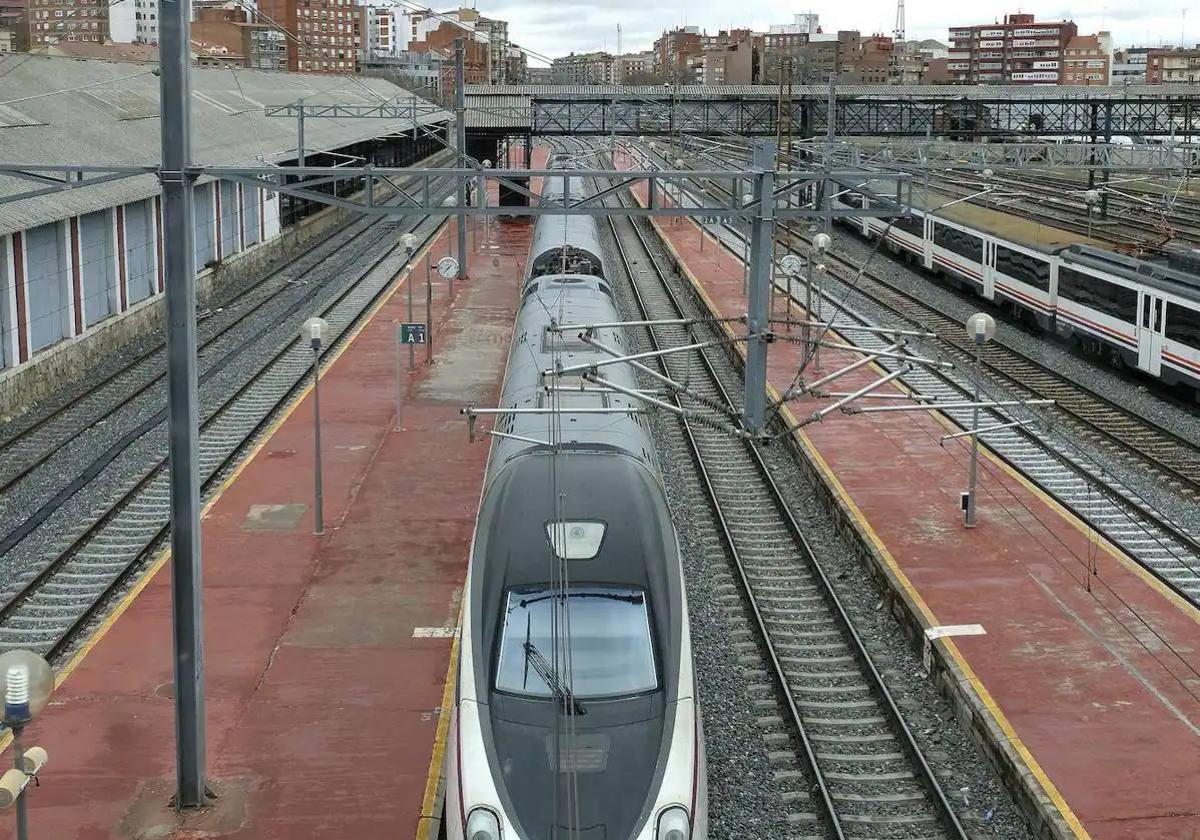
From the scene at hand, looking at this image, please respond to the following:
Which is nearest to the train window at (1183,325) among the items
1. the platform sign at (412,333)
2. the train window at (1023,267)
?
the train window at (1023,267)

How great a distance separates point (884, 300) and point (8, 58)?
Result: 24.0m

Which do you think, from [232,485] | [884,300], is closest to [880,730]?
[232,485]

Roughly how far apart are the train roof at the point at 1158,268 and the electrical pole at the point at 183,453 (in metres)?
17.3

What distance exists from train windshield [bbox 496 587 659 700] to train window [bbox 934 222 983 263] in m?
25.4

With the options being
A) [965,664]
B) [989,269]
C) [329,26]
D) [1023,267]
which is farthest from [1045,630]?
[329,26]

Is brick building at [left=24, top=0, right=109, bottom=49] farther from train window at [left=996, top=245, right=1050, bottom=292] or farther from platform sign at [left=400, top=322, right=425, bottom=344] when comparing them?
train window at [left=996, top=245, right=1050, bottom=292]

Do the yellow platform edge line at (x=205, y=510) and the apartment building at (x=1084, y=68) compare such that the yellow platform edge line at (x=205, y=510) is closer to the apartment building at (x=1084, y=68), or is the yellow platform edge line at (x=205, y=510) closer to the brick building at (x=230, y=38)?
the brick building at (x=230, y=38)

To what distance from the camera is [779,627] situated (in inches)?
561

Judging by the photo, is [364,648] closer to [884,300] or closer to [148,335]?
[148,335]

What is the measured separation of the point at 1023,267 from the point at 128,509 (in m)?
20.5

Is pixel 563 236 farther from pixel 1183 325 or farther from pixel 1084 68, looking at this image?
pixel 1084 68

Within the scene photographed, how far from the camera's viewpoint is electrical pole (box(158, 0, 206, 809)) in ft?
30.2

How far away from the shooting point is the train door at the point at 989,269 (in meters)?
31.9

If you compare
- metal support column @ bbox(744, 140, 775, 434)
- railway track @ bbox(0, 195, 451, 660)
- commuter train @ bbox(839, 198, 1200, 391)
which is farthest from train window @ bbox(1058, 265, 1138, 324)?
railway track @ bbox(0, 195, 451, 660)
